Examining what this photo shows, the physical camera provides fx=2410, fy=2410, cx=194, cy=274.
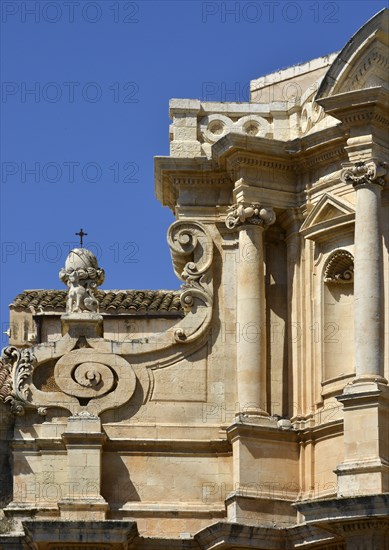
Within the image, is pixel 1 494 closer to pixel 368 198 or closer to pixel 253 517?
pixel 253 517

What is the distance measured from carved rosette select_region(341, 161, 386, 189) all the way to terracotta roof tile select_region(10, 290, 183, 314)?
9175 millimetres

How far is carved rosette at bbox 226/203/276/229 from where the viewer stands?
26438mm

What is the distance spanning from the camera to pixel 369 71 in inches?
1031

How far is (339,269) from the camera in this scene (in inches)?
1045

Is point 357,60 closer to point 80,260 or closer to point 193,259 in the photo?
point 193,259

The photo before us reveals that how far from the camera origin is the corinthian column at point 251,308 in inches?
1026

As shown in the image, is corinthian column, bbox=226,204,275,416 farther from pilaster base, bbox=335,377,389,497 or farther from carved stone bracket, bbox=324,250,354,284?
pilaster base, bbox=335,377,389,497

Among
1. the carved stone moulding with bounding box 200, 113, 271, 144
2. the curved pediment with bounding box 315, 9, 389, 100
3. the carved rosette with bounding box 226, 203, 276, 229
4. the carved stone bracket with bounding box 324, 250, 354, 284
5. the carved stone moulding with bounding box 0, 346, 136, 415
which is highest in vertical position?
the curved pediment with bounding box 315, 9, 389, 100

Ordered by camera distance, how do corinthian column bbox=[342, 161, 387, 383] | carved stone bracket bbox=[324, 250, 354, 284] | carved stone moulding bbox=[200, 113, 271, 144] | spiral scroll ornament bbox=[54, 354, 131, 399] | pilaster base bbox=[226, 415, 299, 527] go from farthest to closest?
1. carved stone moulding bbox=[200, 113, 271, 144]
2. carved stone bracket bbox=[324, 250, 354, 284]
3. spiral scroll ornament bbox=[54, 354, 131, 399]
4. pilaster base bbox=[226, 415, 299, 527]
5. corinthian column bbox=[342, 161, 387, 383]

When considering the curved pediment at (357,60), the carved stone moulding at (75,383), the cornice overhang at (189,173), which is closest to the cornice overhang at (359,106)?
the curved pediment at (357,60)

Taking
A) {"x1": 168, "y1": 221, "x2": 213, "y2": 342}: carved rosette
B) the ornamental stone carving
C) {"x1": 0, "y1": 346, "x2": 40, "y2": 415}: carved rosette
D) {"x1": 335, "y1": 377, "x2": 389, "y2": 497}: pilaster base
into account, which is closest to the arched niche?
{"x1": 335, "y1": 377, "x2": 389, "y2": 497}: pilaster base

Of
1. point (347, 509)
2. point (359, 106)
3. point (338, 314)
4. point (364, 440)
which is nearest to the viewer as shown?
point (347, 509)

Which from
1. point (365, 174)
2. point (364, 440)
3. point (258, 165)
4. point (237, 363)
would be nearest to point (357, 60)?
point (365, 174)

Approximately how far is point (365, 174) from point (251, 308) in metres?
1.98
